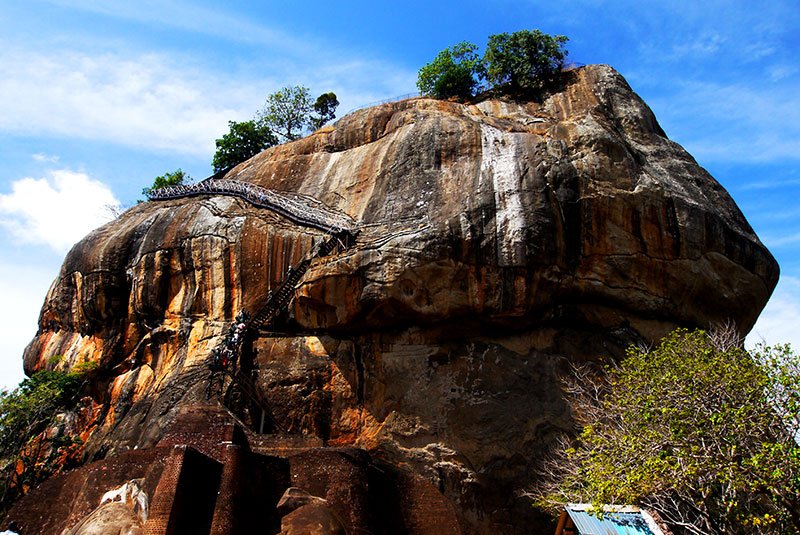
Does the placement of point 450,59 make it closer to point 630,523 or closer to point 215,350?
point 215,350

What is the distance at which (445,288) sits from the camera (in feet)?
66.1

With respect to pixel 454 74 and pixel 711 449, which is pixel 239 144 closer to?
pixel 454 74

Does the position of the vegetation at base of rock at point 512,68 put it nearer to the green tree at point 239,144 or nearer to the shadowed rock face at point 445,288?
the shadowed rock face at point 445,288

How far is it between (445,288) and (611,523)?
9.20 metres

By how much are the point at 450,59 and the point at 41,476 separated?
23604mm

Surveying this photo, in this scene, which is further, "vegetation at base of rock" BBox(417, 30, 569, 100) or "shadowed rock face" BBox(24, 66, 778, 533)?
"vegetation at base of rock" BBox(417, 30, 569, 100)

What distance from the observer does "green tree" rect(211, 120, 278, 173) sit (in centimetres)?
3869

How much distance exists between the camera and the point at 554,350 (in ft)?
69.7

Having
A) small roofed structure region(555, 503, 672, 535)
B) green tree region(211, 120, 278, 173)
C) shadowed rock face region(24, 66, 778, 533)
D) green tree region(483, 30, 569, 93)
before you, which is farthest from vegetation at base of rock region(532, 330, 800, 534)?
green tree region(211, 120, 278, 173)

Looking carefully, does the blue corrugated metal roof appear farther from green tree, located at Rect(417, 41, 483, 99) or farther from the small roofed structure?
green tree, located at Rect(417, 41, 483, 99)

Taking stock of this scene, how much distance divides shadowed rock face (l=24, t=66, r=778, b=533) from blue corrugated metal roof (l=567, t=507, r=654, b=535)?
6712mm

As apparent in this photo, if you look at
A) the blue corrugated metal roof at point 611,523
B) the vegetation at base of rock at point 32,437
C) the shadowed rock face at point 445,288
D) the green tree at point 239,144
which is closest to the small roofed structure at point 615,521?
the blue corrugated metal roof at point 611,523

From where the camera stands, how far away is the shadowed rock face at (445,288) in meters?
19.8

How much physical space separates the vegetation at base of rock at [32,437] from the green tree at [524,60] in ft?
64.8
